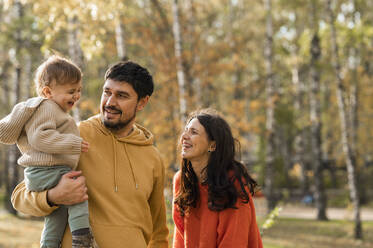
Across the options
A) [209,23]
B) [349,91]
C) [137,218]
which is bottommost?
[137,218]

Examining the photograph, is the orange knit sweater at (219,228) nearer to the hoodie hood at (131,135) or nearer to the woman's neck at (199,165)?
the woman's neck at (199,165)

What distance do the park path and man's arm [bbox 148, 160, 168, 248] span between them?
45.8ft

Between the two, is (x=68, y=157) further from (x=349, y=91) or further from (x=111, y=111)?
(x=349, y=91)

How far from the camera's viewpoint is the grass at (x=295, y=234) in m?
11.0

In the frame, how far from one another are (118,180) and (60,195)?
0.40 m

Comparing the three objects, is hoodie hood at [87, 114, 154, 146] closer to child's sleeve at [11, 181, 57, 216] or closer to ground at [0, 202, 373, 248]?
child's sleeve at [11, 181, 57, 216]

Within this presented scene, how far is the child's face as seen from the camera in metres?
2.78

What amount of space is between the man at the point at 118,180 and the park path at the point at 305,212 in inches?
558

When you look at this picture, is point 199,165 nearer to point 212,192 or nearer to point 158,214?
point 212,192

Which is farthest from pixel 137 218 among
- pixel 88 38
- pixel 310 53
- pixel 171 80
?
pixel 310 53

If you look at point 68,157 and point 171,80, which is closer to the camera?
point 68,157

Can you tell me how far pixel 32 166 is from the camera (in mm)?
2652

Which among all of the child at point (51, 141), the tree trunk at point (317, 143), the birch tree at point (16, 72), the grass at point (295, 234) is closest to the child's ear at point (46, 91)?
the child at point (51, 141)

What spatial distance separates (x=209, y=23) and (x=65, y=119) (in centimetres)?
2466
